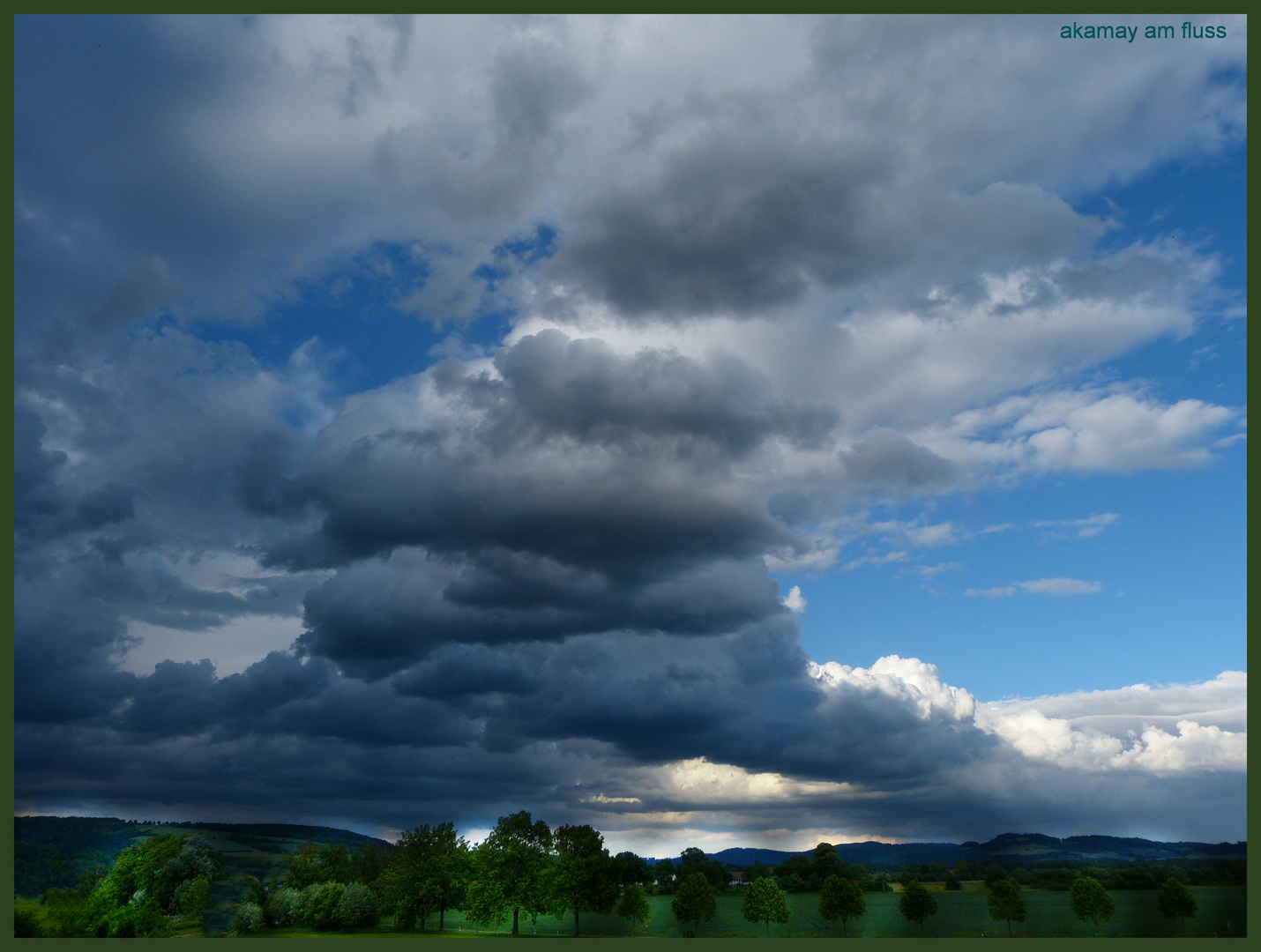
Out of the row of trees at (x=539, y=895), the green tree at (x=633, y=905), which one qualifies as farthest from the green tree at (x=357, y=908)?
the green tree at (x=633, y=905)

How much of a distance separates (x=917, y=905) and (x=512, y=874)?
305 ft

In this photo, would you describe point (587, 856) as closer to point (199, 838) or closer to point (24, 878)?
point (199, 838)

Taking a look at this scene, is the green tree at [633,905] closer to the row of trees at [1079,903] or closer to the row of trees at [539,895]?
the row of trees at [539,895]

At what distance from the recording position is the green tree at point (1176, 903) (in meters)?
177

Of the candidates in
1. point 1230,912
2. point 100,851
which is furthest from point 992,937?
point 100,851

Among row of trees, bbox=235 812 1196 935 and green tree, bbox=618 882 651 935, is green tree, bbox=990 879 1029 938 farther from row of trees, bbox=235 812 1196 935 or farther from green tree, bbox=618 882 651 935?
green tree, bbox=618 882 651 935

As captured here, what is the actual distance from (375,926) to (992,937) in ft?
444

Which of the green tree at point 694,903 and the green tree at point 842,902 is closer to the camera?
the green tree at point 694,903

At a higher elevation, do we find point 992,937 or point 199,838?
point 199,838

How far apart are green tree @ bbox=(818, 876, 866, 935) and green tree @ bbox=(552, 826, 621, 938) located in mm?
50597

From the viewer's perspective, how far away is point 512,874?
177250 millimetres

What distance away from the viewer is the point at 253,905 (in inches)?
7205

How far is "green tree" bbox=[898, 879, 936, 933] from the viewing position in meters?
194

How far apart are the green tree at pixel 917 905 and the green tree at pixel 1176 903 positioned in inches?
1825
